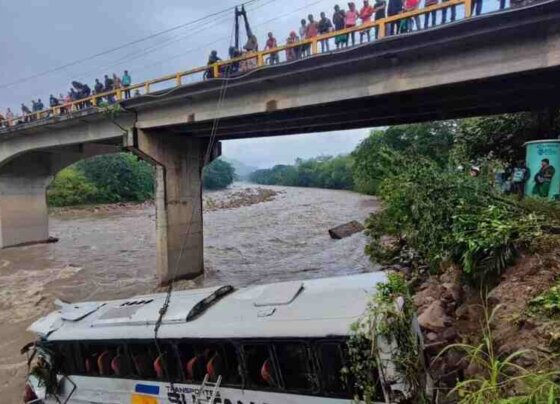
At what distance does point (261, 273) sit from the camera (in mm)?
18812

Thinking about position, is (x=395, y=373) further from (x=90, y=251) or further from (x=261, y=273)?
(x=90, y=251)

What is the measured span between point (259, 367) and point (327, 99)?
942 cm

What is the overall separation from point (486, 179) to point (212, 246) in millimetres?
19649

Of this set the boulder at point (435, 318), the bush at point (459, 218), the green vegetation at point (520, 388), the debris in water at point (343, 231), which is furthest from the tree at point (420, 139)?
the green vegetation at point (520, 388)

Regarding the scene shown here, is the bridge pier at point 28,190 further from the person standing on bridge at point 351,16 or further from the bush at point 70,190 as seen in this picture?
the bush at point 70,190

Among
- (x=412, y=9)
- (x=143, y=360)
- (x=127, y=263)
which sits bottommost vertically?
(x=127, y=263)

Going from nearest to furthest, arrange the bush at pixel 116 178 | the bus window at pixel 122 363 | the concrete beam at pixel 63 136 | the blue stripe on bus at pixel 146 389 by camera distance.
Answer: the blue stripe on bus at pixel 146 389
the bus window at pixel 122 363
the concrete beam at pixel 63 136
the bush at pixel 116 178

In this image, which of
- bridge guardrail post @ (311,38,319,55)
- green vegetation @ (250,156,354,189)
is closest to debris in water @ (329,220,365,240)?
bridge guardrail post @ (311,38,319,55)

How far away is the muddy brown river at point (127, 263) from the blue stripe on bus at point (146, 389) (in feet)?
16.5

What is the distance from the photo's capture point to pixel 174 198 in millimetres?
18453

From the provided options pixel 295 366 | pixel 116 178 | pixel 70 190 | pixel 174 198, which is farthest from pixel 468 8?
pixel 116 178

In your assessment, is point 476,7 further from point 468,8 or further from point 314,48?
point 314,48

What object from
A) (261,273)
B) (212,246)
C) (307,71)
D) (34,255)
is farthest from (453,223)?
(34,255)

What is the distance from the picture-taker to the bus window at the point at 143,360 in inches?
226
